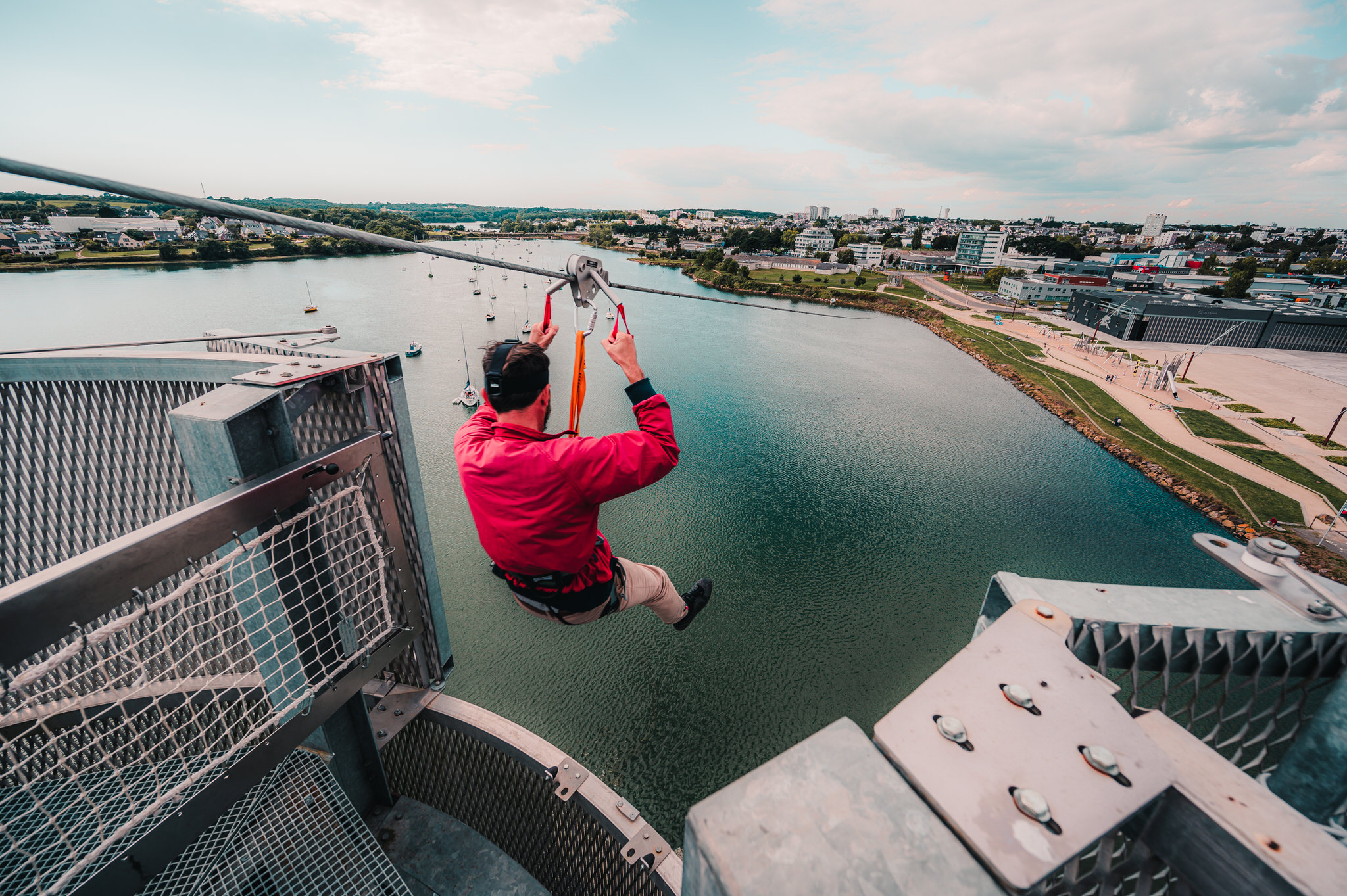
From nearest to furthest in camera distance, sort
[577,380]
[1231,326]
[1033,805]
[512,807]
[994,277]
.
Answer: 1. [1033,805]
2. [577,380]
3. [512,807]
4. [1231,326]
5. [994,277]

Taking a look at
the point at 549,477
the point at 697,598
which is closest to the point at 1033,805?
the point at 549,477

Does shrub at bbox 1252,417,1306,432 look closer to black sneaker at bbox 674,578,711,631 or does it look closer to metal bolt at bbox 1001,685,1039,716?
black sneaker at bbox 674,578,711,631

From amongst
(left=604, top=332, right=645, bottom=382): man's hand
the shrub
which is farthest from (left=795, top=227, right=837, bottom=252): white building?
(left=604, top=332, right=645, bottom=382): man's hand

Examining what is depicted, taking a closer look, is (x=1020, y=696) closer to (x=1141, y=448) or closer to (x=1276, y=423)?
(x=1141, y=448)

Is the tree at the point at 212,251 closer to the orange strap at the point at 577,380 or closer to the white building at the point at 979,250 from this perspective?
the orange strap at the point at 577,380

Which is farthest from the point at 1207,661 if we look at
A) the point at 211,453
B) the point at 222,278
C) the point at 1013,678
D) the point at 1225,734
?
the point at 222,278

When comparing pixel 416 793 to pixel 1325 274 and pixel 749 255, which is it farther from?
pixel 1325 274
